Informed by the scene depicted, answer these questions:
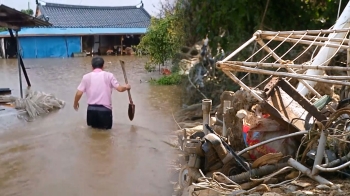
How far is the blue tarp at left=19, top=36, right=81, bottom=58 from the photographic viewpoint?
2908 cm

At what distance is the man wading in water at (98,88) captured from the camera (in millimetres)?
7402

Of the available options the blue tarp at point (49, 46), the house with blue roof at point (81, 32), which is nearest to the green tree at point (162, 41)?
the house with blue roof at point (81, 32)

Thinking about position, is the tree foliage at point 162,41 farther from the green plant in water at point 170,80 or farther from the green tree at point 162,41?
the green plant in water at point 170,80

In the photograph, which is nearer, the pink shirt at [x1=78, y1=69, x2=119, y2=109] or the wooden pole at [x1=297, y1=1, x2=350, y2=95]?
the wooden pole at [x1=297, y1=1, x2=350, y2=95]

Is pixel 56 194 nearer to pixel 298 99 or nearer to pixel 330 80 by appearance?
pixel 298 99

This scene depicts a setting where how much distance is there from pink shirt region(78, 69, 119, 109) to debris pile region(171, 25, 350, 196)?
2578 millimetres

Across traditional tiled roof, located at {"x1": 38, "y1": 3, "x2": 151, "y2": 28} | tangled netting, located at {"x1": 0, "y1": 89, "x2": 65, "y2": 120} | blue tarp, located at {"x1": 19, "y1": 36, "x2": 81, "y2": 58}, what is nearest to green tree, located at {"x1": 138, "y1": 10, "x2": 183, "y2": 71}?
tangled netting, located at {"x1": 0, "y1": 89, "x2": 65, "y2": 120}

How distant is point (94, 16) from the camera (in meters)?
33.7

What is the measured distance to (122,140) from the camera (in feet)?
24.7

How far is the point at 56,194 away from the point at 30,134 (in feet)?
10.2

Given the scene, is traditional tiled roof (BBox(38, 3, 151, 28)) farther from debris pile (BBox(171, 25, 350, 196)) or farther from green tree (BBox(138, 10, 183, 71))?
debris pile (BBox(171, 25, 350, 196))

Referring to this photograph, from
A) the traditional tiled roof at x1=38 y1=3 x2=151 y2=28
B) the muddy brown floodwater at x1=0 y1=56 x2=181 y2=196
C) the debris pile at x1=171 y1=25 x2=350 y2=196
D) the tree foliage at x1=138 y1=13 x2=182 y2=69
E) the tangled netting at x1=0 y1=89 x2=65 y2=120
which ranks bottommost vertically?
the muddy brown floodwater at x1=0 y1=56 x2=181 y2=196

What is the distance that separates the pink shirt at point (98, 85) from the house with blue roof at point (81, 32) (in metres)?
22.3

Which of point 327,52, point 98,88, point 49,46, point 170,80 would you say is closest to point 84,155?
point 98,88
